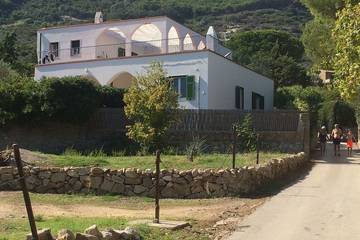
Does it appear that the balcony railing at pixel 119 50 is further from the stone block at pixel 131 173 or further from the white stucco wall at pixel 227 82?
the stone block at pixel 131 173

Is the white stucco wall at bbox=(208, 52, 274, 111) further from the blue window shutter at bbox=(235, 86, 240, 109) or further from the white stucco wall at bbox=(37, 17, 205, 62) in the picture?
the white stucco wall at bbox=(37, 17, 205, 62)

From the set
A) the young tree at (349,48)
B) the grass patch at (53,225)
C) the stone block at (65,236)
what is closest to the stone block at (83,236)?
the stone block at (65,236)

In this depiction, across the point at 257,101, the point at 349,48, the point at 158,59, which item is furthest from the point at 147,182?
the point at 257,101

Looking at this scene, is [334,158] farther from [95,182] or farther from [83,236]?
[83,236]

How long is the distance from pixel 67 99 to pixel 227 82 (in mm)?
11344

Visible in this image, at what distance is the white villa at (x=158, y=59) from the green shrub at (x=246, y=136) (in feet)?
18.8

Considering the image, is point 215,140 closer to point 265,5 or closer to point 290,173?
point 290,173

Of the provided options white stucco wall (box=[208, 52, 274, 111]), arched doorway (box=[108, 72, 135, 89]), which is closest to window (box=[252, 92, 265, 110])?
white stucco wall (box=[208, 52, 274, 111])

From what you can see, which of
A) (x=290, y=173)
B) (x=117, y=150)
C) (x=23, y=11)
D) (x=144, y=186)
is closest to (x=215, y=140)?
(x=117, y=150)

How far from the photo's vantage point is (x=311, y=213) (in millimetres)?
14523

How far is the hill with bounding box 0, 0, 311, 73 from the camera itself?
91.4 metres

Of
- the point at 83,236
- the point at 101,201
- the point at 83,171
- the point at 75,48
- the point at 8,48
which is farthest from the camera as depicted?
the point at 8,48

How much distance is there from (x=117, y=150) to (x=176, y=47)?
14213 mm

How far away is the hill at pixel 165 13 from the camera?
300ft
